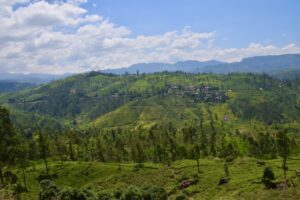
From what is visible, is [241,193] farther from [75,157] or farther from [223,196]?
[75,157]

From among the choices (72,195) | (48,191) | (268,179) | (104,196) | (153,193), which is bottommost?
(153,193)

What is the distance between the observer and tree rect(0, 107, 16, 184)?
61531 millimetres

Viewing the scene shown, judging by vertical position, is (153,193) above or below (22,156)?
below

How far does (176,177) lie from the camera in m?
132

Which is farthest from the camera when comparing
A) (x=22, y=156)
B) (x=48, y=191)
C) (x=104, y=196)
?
(x=22, y=156)

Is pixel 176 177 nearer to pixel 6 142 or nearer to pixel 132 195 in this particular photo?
pixel 132 195

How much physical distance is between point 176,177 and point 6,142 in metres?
80.0

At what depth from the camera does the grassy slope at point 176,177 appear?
102 m

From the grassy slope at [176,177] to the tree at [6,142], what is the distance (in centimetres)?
4561

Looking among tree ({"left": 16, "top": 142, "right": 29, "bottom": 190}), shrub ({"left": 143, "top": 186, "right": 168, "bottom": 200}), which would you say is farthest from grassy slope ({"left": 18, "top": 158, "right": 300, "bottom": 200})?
shrub ({"left": 143, "top": 186, "right": 168, "bottom": 200})

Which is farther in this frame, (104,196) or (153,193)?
(153,193)

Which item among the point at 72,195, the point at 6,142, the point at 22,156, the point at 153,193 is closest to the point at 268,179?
the point at 153,193

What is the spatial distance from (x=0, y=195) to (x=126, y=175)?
4782 inches

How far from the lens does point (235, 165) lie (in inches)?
5325
